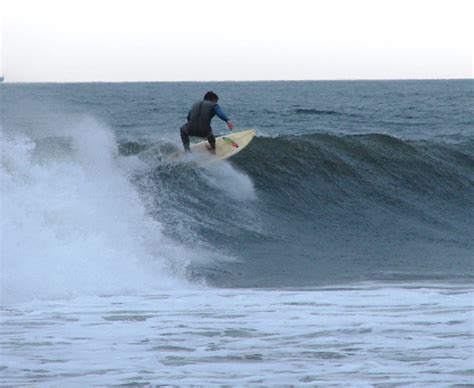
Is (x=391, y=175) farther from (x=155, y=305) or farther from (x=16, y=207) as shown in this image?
(x=155, y=305)

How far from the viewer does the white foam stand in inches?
337

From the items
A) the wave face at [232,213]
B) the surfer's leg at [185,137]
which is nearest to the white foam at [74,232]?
the wave face at [232,213]

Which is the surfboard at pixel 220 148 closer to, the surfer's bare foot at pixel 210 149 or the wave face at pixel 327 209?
the surfer's bare foot at pixel 210 149

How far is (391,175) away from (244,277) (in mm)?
7916

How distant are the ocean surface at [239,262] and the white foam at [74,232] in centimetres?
3

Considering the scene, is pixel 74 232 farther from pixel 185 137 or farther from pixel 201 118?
pixel 185 137

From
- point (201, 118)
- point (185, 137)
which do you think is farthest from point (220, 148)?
point (201, 118)

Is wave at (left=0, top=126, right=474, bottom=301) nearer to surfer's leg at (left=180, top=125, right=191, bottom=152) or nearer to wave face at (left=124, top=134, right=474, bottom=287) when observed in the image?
wave face at (left=124, top=134, right=474, bottom=287)

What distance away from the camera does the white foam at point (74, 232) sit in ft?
28.1

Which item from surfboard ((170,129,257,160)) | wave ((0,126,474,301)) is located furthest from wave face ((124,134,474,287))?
surfboard ((170,129,257,160))

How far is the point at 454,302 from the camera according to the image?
790 centimetres

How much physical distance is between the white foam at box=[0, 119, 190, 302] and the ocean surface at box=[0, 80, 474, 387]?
0.08 ft

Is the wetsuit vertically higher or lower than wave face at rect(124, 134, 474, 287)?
higher

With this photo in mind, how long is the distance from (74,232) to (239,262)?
204 cm
